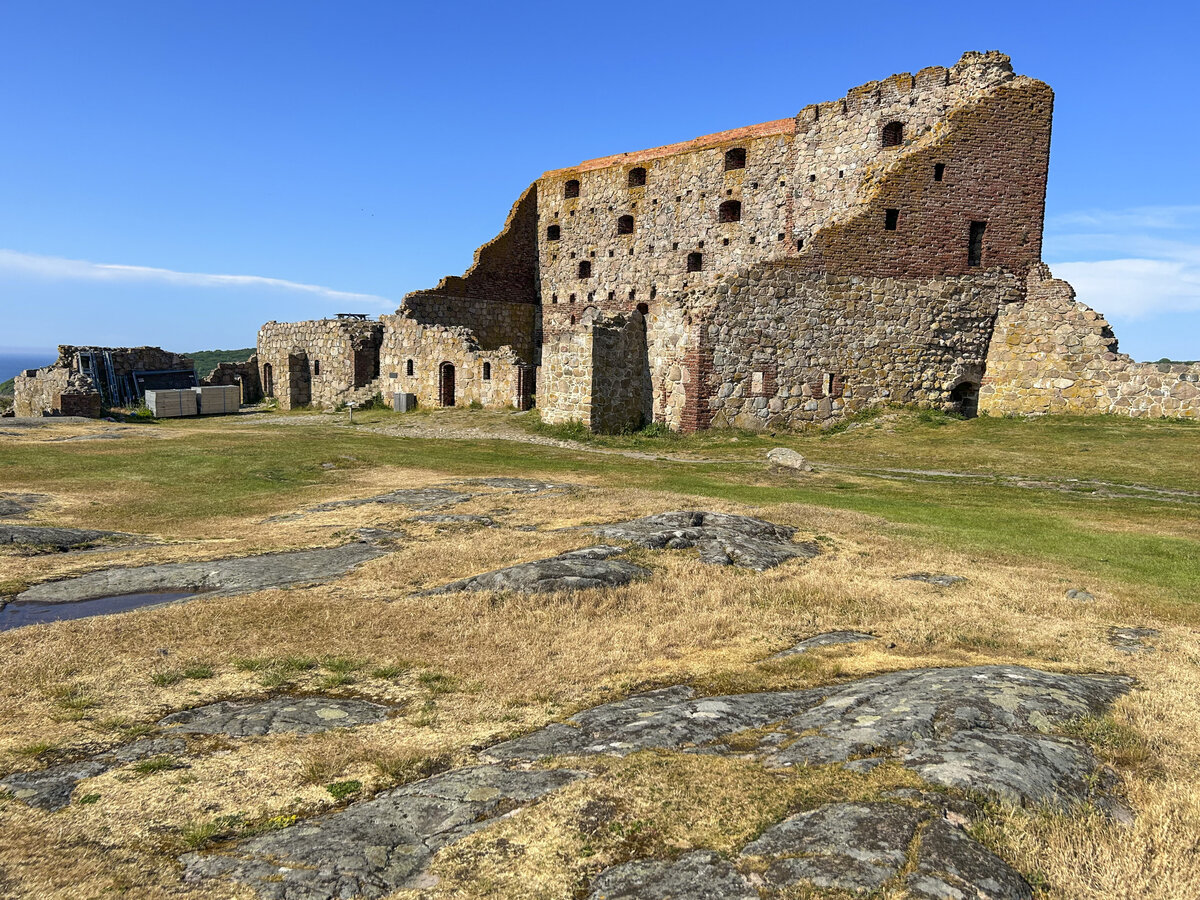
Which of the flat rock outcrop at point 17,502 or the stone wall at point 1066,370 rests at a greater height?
the stone wall at point 1066,370

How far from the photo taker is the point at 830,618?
759 cm

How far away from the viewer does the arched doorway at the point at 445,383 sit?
30.3m

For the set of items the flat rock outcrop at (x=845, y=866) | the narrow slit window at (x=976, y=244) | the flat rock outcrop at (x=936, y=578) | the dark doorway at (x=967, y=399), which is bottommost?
the flat rock outcrop at (x=936, y=578)

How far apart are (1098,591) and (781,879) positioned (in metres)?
6.44

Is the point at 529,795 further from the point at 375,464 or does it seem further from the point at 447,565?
the point at 375,464

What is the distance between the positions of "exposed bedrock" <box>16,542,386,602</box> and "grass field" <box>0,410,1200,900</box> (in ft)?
1.40

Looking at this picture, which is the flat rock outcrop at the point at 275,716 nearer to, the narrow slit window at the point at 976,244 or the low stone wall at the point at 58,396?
the narrow slit window at the point at 976,244

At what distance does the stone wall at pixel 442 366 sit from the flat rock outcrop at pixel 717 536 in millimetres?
17450

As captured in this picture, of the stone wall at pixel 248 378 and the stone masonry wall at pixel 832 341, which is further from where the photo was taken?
the stone wall at pixel 248 378

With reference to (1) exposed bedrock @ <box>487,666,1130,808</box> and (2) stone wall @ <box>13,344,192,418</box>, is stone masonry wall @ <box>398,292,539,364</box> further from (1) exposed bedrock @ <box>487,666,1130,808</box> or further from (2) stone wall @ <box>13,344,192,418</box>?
(1) exposed bedrock @ <box>487,666,1130,808</box>

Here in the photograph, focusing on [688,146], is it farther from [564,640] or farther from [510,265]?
[564,640]

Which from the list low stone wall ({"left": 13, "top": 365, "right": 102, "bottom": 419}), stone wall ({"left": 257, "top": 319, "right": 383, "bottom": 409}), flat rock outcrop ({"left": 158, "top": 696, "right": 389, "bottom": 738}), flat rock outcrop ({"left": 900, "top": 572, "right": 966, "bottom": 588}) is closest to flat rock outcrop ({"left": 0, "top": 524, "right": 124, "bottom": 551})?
flat rock outcrop ({"left": 158, "top": 696, "right": 389, "bottom": 738})

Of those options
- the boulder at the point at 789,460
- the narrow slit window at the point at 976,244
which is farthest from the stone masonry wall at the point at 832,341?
the boulder at the point at 789,460

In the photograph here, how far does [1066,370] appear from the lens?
2288 cm
